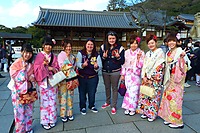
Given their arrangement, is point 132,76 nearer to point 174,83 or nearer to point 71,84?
point 174,83

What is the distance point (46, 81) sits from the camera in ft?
8.12

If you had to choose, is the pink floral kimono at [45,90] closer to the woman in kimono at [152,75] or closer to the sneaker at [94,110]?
the sneaker at [94,110]

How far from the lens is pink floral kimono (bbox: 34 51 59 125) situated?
7.80 feet

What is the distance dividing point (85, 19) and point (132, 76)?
A: 51.4ft

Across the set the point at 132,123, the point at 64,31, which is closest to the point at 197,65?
the point at 132,123

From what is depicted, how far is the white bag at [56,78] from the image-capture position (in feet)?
8.13

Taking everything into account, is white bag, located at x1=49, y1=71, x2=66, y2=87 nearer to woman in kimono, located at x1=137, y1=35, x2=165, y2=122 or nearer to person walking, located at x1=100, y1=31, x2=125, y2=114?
person walking, located at x1=100, y1=31, x2=125, y2=114

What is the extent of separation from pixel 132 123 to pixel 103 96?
1.65 m

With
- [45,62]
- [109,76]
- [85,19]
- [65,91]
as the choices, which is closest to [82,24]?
[85,19]

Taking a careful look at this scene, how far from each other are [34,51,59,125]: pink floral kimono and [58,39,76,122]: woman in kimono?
0.37 feet

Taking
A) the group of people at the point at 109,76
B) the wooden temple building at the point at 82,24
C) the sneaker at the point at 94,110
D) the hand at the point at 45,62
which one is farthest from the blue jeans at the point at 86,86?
the wooden temple building at the point at 82,24

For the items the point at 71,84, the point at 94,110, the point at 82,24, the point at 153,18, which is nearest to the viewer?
the point at 71,84

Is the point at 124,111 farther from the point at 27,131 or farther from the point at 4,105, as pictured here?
the point at 4,105

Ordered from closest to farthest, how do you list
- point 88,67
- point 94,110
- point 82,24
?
point 88,67 < point 94,110 < point 82,24
